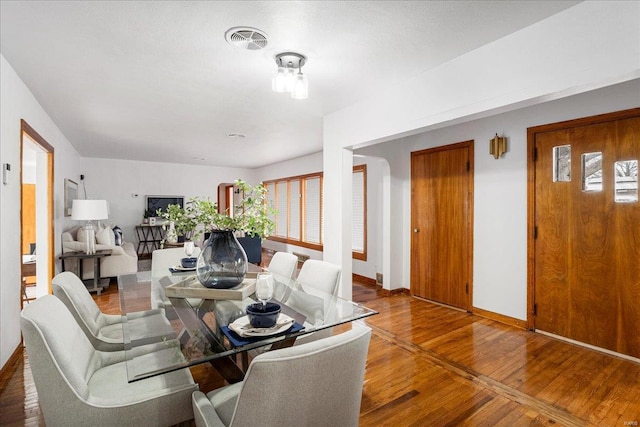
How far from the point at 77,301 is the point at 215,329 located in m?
1.05

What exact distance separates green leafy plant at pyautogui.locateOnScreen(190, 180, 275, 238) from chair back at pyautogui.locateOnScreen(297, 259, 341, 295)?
542 mm

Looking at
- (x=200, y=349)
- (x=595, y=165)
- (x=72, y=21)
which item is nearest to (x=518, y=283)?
(x=595, y=165)

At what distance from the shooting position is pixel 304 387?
3.47 feet

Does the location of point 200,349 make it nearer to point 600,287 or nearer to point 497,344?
point 497,344

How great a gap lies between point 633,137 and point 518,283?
5.43 ft

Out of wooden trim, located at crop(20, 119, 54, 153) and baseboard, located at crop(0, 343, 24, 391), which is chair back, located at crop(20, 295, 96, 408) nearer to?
baseboard, located at crop(0, 343, 24, 391)

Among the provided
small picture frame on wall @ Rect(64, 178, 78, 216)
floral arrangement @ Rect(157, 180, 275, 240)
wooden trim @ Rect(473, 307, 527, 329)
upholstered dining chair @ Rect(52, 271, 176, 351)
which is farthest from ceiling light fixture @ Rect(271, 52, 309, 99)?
small picture frame on wall @ Rect(64, 178, 78, 216)

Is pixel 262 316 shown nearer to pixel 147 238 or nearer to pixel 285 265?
pixel 285 265

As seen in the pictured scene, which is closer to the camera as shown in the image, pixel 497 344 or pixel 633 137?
pixel 633 137

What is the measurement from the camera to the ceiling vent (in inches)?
82.8

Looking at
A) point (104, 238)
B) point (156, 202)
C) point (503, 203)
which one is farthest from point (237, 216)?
point (156, 202)

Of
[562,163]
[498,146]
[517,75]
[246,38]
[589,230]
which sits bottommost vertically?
[589,230]

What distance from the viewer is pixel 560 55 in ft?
6.45

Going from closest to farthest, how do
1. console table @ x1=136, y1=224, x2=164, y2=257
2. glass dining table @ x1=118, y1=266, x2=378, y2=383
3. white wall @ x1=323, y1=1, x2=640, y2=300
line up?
1. glass dining table @ x1=118, y1=266, x2=378, y2=383
2. white wall @ x1=323, y1=1, x2=640, y2=300
3. console table @ x1=136, y1=224, x2=164, y2=257
